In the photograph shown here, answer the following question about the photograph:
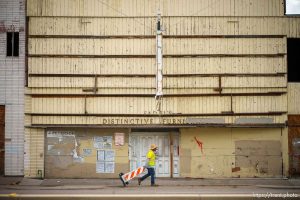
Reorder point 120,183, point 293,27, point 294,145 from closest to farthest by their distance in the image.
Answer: point 120,183
point 293,27
point 294,145

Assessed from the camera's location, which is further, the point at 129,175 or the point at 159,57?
the point at 159,57

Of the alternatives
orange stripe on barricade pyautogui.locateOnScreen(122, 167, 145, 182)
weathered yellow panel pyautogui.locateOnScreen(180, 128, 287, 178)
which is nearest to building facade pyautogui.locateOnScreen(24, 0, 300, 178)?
weathered yellow panel pyautogui.locateOnScreen(180, 128, 287, 178)

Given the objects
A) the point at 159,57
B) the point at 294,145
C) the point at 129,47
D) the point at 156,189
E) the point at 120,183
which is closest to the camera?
the point at 156,189

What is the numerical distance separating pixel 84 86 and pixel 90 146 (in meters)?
2.89

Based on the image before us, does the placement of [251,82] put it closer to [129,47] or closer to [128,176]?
[129,47]

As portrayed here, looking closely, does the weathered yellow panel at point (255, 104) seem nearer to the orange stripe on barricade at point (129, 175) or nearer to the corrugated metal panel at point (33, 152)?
the orange stripe on barricade at point (129, 175)

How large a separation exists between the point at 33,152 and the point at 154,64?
23.0ft

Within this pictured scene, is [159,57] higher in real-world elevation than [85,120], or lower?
higher

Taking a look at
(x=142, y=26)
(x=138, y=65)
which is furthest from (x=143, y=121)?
(x=142, y=26)

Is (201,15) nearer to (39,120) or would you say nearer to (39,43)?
(39,43)

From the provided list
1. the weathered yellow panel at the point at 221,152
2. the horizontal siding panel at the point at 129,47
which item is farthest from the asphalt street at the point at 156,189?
the horizontal siding panel at the point at 129,47

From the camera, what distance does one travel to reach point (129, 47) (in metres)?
21.0

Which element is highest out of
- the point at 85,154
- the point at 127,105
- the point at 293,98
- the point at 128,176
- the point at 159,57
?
the point at 159,57

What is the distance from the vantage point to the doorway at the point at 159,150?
21.7 meters
